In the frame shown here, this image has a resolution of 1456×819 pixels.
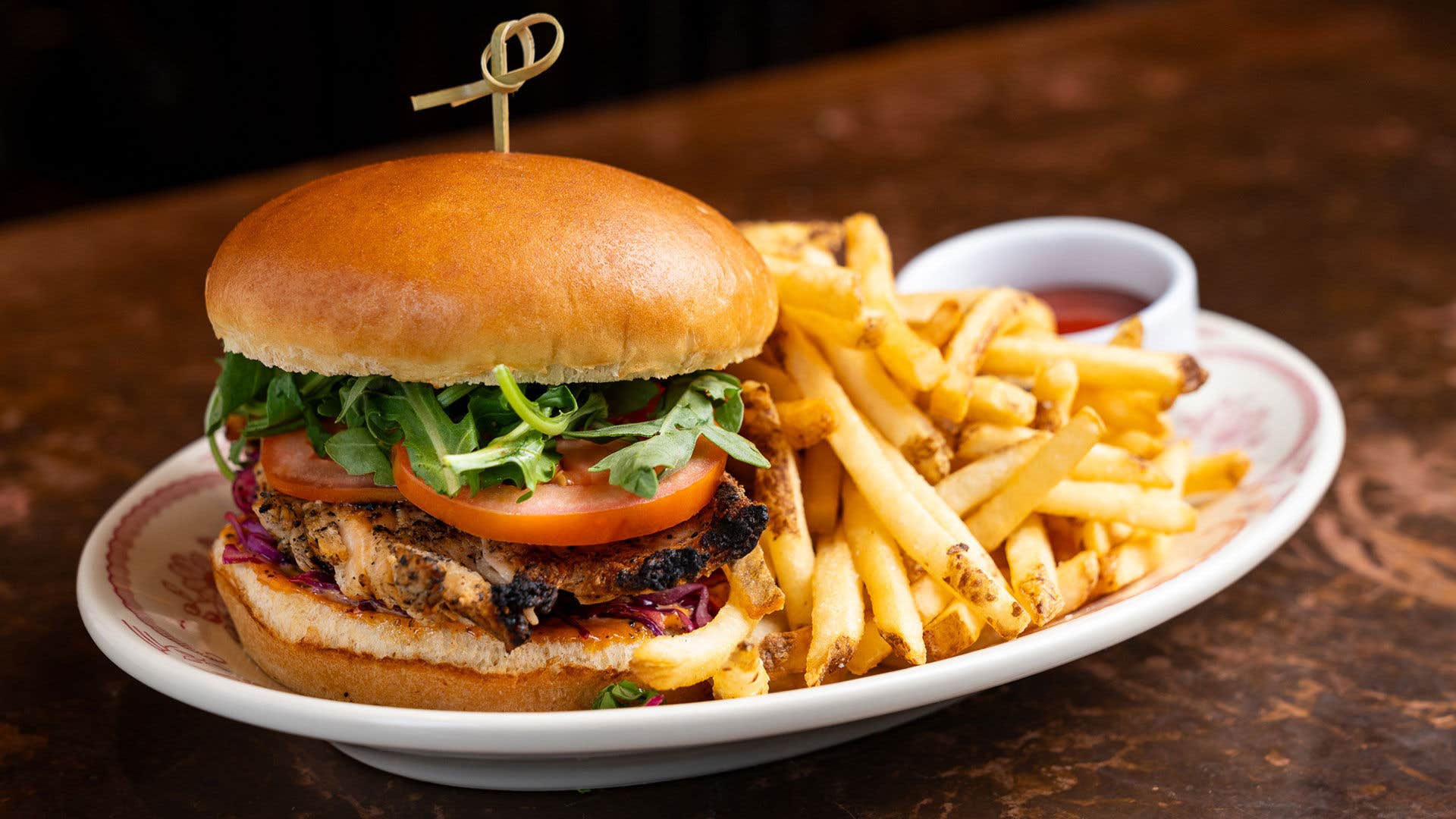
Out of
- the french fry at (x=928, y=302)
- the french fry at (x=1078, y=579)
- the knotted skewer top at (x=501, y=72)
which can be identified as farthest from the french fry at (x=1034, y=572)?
the knotted skewer top at (x=501, y=72)

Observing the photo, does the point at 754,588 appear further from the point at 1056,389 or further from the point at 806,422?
the point at 1056,389

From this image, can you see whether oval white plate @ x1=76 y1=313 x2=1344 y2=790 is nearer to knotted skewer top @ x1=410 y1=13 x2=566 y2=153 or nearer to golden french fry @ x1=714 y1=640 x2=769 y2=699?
golden french fry @ x1=714 y1=640 x2=769 y2=699

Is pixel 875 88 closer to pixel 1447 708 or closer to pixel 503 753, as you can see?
pixel 1447 708

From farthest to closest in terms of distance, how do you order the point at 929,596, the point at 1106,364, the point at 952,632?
1. the point at 1106,364
2. the point at 929,596
3. the point at 952,632

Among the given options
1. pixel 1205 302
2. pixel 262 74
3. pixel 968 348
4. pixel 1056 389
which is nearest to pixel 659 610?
pixel 968 348

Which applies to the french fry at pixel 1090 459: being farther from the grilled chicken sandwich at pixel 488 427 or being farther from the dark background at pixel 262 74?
the dark background at pixel 262 74
